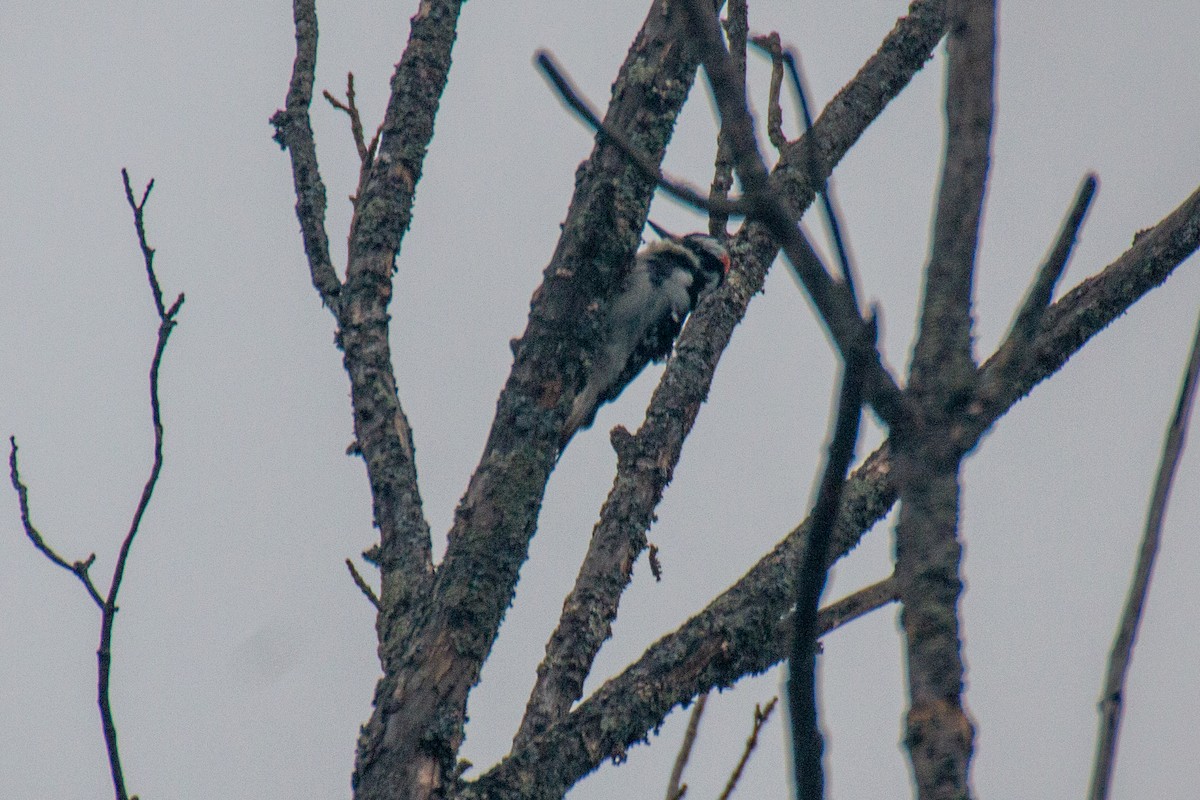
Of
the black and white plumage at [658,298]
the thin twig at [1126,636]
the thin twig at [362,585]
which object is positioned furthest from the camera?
the black and white plumage at [658,298]

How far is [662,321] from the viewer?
6.45 m

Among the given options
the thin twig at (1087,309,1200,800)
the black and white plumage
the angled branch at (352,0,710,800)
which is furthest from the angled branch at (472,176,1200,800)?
the black and white plumage

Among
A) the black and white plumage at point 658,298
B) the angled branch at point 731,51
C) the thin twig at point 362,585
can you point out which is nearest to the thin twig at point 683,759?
the thin twig at point 362,585

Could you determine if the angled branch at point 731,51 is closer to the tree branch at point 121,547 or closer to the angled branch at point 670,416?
the angled branch at point 670,416

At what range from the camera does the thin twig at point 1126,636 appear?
1.22m

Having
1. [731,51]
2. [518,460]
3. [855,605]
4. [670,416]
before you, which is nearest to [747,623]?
[855,605]

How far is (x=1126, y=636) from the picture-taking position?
124 cm

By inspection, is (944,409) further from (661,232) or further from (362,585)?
(661,232)

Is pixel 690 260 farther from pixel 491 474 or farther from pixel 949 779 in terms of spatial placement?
pixel 949 779

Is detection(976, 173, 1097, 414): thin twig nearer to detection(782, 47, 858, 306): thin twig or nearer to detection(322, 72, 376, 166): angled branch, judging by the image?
detection(782, 47, 858, 306): thin twig

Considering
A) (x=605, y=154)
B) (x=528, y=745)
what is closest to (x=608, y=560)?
(x=528, y=745)

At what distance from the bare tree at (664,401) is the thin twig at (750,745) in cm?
3

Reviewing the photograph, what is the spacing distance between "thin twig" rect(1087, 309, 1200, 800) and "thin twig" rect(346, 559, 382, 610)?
2269mm

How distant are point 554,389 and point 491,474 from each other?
0.21 m
